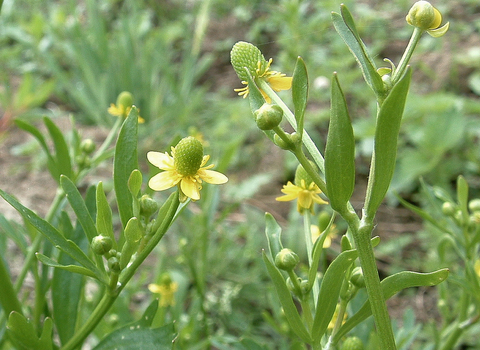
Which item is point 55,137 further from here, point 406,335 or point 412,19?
point 406,335

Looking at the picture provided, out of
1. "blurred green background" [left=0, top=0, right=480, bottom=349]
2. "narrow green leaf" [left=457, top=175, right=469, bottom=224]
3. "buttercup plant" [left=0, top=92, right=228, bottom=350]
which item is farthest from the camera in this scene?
"blurred green background" [left=0, top=0, right=480, bottom=349]

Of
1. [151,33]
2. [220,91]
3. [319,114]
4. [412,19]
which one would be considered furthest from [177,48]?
[412,19]

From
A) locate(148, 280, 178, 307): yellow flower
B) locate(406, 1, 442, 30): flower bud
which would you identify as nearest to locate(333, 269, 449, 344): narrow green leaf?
locate(406, 1, 442, 30): flower bud

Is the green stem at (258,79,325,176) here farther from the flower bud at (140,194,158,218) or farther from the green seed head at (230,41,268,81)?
the flower bud at (140,194,158,218)

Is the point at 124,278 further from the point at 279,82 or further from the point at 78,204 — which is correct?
the point at 279,82

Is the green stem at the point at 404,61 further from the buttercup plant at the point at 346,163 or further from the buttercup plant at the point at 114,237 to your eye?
the buttercup plant at the point at 114,237

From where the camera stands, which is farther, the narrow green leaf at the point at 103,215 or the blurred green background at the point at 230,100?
the blurred green background at the point at 230,100

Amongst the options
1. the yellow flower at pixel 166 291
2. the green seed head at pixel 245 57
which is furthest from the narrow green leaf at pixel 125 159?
the yellow flower at pixel 166 291
